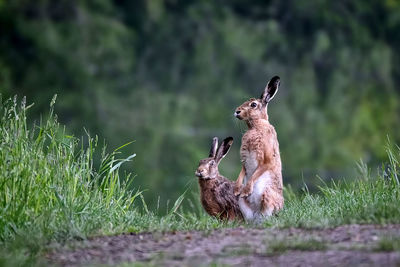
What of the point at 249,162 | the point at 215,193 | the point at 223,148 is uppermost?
the point at 223,148

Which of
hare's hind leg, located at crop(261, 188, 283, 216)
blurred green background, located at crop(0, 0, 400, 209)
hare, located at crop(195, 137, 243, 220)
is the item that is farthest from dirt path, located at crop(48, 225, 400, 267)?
blurred green background, located at crop(0, 0, 400, 209)

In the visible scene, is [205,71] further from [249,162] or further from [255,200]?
[255,200]

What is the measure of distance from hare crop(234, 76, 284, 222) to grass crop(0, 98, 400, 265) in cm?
20

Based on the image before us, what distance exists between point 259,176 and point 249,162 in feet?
0.69

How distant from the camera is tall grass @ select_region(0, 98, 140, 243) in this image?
612cm

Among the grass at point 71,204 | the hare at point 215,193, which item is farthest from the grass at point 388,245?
the hare at point 215,193

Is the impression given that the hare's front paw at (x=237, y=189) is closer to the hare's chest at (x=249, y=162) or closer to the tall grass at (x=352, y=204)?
the hare's chest at (x=249, y=162)

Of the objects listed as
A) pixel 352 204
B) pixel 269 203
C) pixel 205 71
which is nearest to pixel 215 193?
pixel 269 203

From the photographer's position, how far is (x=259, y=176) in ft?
25.2

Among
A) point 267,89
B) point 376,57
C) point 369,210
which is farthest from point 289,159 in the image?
point 369,210

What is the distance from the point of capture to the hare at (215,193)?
8.23 m

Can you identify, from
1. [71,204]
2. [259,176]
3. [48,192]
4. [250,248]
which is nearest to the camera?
[250,248]

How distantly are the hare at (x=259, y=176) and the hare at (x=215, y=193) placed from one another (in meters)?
0.39

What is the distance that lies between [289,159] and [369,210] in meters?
15.0
